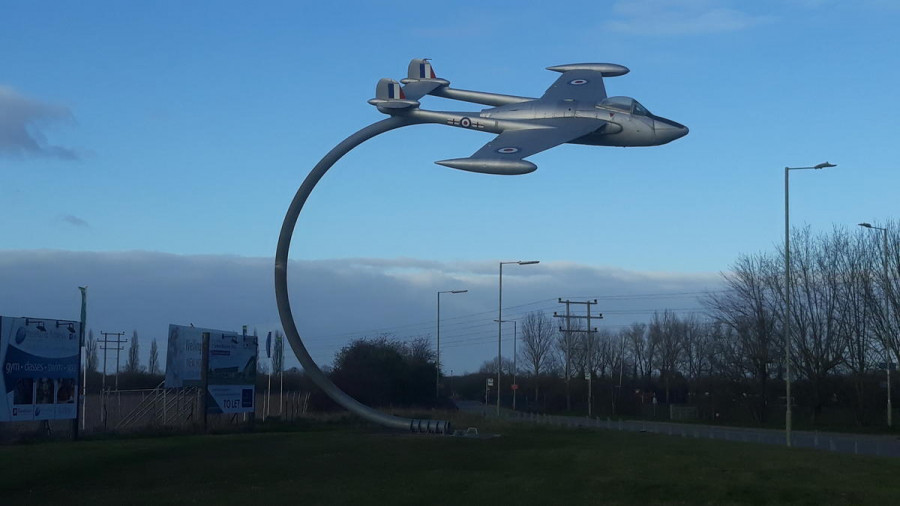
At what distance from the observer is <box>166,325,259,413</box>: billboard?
39.5 meters

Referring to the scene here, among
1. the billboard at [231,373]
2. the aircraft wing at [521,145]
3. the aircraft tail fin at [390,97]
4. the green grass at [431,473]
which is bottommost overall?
the green grass at [431,473]

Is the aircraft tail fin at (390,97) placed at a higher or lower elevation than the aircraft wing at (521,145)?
higher

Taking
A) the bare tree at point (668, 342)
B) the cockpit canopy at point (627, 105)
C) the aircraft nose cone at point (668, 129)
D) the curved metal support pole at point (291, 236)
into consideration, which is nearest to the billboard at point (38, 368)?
the curved metal support pole at point (291, 236)

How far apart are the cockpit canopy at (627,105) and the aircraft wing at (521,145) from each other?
2.01ft

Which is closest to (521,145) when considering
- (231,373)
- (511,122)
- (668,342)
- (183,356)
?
(511,122)

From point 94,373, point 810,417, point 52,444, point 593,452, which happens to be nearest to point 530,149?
point 593,452

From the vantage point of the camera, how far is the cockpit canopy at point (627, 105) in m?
27.3

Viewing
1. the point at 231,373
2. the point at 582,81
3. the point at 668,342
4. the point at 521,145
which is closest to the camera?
the point at 521,145

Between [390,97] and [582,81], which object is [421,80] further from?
[582,81]

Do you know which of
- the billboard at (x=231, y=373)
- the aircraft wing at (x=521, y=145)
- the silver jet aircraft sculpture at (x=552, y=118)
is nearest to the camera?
the aircraft wing at (x=521, y=145)

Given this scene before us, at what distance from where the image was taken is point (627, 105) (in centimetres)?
2734

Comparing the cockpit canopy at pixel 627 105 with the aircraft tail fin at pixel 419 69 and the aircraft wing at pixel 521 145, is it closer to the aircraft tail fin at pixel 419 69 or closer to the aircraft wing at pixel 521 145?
the aircraft wing at pixel 521 145

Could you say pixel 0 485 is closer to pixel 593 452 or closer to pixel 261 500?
pixel 261 500

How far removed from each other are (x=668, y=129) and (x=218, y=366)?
901 inches
